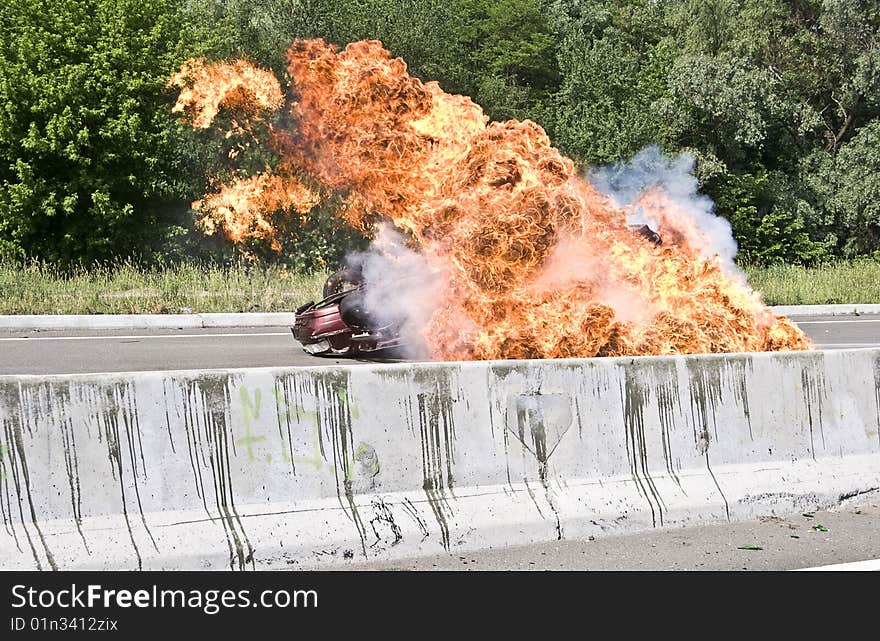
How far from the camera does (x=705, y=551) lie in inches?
190

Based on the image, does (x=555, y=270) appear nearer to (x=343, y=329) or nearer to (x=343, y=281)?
(x=343, y=329)

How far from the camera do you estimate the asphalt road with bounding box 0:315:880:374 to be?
36.9ft

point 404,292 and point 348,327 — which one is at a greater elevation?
point 404,292

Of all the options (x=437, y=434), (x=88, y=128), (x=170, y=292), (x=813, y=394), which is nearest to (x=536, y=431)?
(x=437, y=434)

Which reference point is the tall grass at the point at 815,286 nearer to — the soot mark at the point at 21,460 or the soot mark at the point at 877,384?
the soot mark at the point at 877,384

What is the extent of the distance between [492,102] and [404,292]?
2231cm

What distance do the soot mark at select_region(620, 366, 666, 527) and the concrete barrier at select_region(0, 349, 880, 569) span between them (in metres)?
0.01

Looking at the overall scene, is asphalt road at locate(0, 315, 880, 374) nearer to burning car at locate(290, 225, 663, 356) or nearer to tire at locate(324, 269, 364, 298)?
burning car at locate(290, 225, 663, 356)

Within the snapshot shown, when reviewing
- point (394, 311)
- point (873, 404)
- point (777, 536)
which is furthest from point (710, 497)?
point (394, 311)

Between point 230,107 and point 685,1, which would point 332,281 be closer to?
point 230,107

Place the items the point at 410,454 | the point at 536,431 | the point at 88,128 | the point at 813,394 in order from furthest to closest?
the point at 88,128, the point at 813,394, the point at 536,431, the point at 410,454

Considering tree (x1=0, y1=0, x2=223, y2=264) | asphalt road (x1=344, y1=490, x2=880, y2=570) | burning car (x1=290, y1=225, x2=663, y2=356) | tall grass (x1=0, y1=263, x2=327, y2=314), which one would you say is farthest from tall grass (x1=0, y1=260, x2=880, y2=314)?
asphalt road (x1=344, y1=490, x2=880, y2=570)

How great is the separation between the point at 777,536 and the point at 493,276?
15.7ft

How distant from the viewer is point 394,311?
407 inches
